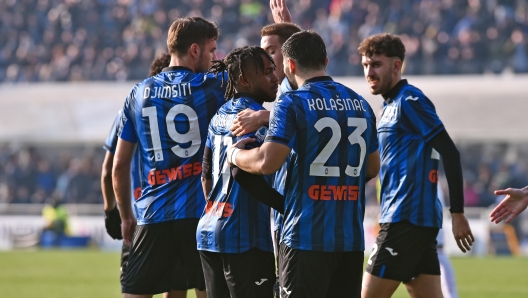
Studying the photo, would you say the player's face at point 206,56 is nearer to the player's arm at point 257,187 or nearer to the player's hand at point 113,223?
the player's arm at point 257,187

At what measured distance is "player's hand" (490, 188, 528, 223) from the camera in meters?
5.26

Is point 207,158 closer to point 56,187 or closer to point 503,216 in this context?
point 503,216

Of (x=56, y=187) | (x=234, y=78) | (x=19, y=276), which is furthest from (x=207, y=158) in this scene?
(x=56, y=187)

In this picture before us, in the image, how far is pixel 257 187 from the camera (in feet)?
15.2

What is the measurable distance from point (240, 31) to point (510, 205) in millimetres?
21472

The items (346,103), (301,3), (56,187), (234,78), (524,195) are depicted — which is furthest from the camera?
(301,3)

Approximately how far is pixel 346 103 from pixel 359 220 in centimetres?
65

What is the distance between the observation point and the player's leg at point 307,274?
453 cm

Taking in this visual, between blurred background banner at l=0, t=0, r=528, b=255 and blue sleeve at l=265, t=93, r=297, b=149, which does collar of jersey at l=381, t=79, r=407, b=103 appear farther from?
blurred background banner at l=0, t=0, r=528, b=255

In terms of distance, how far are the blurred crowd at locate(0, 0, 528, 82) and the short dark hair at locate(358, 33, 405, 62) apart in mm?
16925

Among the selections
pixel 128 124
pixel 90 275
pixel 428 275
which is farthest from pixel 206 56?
pixel 90 275

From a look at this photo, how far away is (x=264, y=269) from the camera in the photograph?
188 inches

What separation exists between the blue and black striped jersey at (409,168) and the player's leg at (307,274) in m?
1.49

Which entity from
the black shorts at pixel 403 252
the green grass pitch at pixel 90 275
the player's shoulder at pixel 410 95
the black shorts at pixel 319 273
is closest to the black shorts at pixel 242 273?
Result: the black shorts at pixel 319 273
